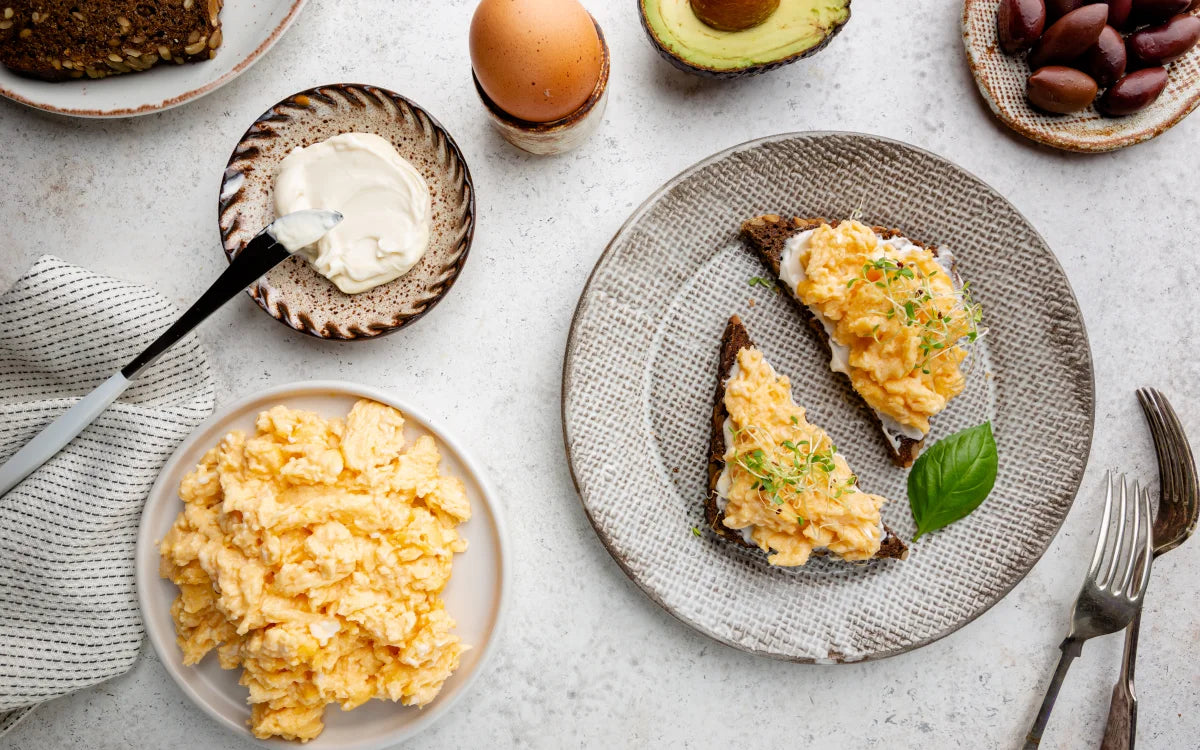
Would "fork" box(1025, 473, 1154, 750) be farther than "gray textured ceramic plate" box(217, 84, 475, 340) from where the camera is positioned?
Yes

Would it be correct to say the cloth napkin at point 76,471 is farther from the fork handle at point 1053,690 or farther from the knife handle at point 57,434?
the fork handle at point 1053,690

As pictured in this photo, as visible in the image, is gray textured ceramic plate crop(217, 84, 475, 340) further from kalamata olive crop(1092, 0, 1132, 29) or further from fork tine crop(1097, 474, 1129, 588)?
fork tine crop(1097, 474, 1129, 588)

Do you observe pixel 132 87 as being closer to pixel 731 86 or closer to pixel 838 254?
pixel 731 86

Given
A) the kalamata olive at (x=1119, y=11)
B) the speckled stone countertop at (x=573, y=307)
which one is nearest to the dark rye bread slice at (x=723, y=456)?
the speckled stone countertop at (x=573, y=307)

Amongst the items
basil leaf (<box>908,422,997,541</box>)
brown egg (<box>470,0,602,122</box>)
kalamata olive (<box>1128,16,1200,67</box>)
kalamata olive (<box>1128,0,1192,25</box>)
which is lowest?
basil leaf (<box>908,422,997,541</box>)

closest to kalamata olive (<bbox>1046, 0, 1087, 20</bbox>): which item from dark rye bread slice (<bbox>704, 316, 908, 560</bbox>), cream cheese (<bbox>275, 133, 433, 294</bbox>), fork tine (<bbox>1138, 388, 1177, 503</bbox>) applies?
fork tine (<bbox>1138, 388, 1177, 503</bbox>)

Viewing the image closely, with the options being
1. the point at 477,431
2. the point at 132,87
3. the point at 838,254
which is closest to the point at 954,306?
the point at 838,254

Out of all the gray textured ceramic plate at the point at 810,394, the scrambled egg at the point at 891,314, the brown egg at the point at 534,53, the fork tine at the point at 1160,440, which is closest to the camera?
the brown egg at the point at 534,53

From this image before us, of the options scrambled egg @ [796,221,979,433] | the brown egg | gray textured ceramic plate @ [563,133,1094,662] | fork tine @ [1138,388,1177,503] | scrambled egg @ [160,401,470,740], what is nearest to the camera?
the brown egg
